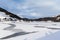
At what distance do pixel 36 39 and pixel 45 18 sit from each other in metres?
38.0

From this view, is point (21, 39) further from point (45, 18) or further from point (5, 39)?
point (45, 18)

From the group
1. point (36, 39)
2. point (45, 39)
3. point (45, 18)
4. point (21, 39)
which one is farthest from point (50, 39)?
point (45, 18)

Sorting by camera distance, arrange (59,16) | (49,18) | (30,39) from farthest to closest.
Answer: (59,16) < (49,18) < (30,39)

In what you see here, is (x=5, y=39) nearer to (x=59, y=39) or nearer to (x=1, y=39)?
(x=1, y=39)

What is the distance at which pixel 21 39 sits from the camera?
7.62 meters

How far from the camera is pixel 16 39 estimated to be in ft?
25.3

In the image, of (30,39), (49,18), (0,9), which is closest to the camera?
(30,39)

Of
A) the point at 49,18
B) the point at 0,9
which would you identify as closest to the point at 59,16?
the point at 49,18

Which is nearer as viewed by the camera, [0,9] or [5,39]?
[5,39]

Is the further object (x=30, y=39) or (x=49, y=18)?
(x=49, y=18)

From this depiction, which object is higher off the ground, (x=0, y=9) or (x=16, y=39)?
(x=0, y=9)

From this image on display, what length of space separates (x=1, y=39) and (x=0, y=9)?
57516 mm

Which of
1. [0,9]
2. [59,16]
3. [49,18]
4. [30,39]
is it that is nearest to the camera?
[30,39]

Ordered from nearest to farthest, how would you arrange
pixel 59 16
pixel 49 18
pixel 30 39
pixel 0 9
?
pixel 30 39 < pixel 49 18 < pixel 59 16 < pixel 0 9
